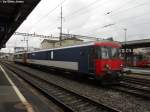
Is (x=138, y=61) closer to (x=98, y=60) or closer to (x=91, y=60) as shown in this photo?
(x=91, y=60)

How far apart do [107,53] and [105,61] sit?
0.65 meters

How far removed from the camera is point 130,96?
43.1 ft

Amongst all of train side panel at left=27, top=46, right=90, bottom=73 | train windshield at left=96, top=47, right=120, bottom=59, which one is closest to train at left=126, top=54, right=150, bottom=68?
train side panel at left=27, top=46, right=90, bottom=73

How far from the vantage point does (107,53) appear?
56.9ft

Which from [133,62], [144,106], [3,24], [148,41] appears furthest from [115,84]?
[133,62]

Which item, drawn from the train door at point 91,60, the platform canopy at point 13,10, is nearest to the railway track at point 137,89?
the train door at point 91,60

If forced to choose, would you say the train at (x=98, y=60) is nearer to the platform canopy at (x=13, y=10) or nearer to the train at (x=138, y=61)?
the platform canopy at (x=13, y=10)

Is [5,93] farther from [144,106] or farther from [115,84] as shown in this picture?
[115,84]

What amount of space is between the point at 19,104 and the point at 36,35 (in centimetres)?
4830

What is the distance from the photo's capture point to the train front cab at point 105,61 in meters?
16.6

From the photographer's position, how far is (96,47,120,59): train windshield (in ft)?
55.7

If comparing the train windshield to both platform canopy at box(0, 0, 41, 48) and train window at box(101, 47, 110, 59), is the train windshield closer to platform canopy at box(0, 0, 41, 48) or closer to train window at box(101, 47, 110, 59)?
train window at box(101, 47, 110, 59)

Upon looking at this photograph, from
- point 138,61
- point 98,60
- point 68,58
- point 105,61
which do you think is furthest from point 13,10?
point 138,61

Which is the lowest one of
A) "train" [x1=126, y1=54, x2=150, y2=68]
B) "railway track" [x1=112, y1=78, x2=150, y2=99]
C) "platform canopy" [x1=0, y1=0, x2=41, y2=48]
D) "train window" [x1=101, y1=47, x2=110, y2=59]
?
"railway track" [x1=112, y1=78, x2=150, y2=99]
